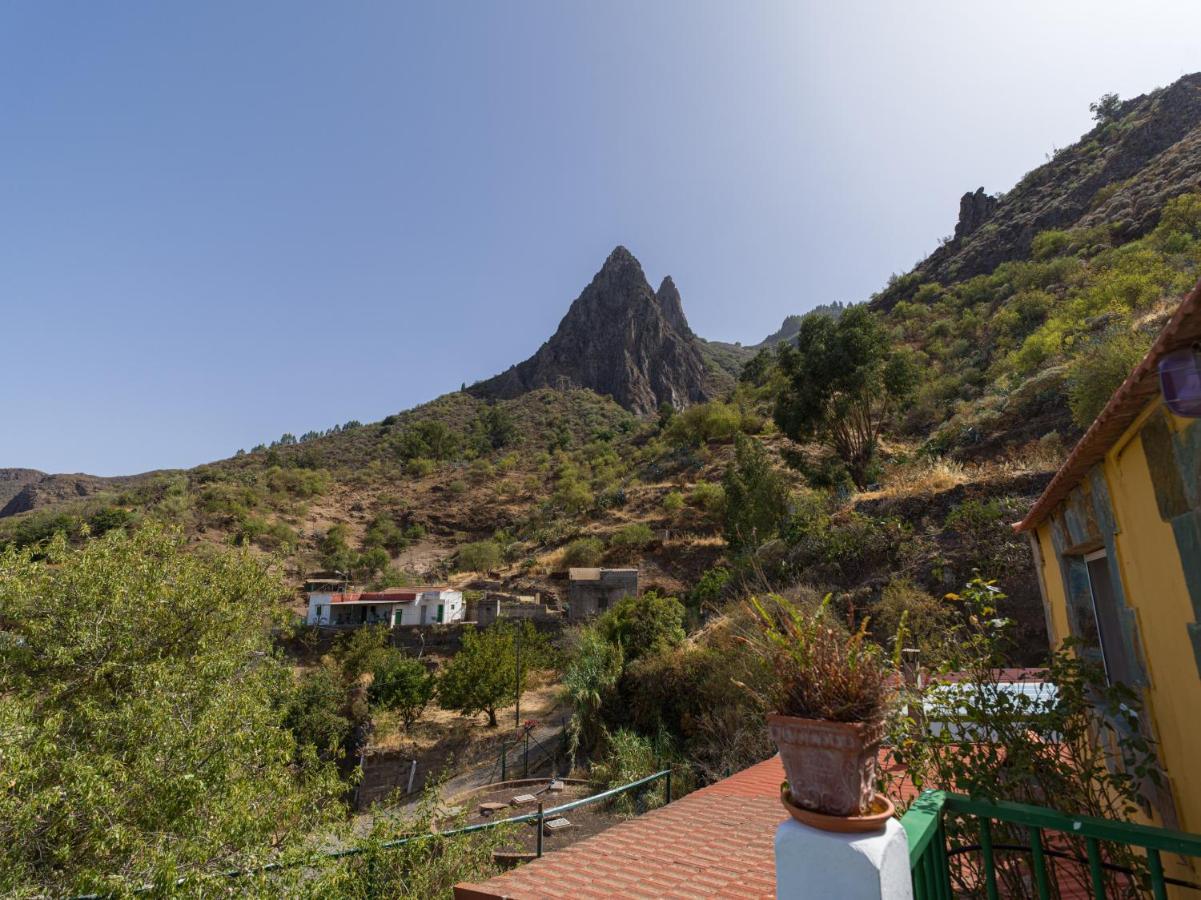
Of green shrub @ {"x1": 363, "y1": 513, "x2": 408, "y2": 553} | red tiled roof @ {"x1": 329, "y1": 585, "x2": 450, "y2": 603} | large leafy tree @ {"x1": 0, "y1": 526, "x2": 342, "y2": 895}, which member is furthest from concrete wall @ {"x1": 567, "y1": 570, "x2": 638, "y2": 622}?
green shrub @ {"x1": 363, "y1": 513, "x2": 408, "y2": 553}

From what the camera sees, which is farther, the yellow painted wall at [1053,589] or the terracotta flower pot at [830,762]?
the yellow painted wall at [1053,589]

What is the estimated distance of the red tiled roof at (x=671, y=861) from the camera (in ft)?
14.9

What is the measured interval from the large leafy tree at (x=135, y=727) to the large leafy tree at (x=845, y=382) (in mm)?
19960

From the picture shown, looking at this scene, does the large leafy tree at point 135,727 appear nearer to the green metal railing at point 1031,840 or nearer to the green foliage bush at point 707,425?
the green metal railing at point 1031,840

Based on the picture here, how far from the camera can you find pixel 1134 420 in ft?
9.99

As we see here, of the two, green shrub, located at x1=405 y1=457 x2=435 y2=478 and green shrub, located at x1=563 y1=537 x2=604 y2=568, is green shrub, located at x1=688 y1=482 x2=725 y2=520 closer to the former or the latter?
green shrub, located at x1=563 y1=537 x2=604 y2=568

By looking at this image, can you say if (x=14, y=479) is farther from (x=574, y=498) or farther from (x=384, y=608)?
(x=574, y=498)

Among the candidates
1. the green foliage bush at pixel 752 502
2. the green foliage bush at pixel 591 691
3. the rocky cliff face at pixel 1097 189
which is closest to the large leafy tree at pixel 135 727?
the green foliage bush at pixel 591 691

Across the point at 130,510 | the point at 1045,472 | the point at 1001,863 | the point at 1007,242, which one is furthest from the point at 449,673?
the point at 1007,242

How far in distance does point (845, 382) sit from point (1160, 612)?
20891 millimetres

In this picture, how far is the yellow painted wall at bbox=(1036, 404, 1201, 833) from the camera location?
9.39ft

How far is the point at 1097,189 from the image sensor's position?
42.5 metres

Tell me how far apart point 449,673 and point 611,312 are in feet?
278

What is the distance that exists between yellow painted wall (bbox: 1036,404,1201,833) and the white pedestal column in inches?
A: 86.9
